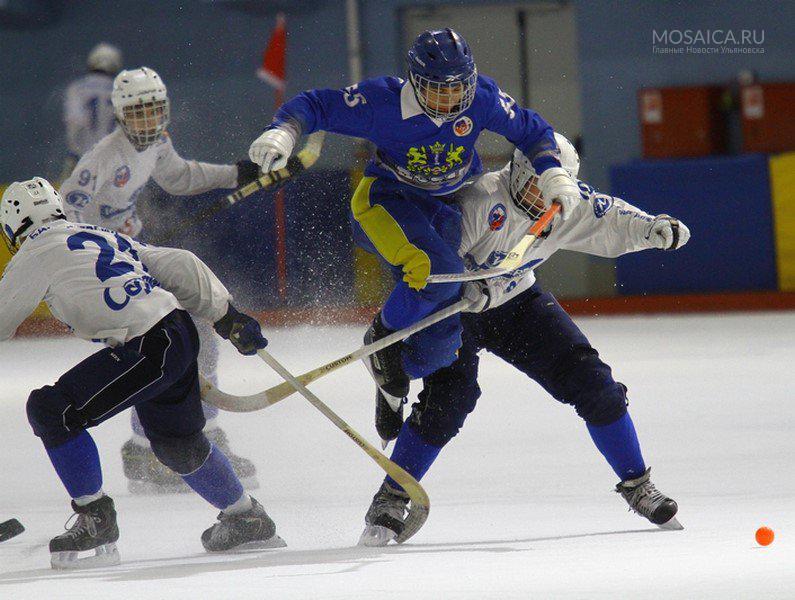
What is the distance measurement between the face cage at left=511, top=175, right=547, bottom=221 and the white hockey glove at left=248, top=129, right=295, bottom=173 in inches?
26.0

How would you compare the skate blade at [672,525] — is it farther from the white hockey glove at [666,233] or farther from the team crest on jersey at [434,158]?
the team crest on jersey at [434,158]

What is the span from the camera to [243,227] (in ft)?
24.4

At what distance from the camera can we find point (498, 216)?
3674 mm

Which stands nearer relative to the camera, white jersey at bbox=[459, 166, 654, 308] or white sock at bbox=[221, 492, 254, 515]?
white sock at bbox=[221, 492, 254, 515]

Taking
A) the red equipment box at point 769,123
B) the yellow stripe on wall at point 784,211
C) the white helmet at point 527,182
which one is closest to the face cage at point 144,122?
the white helmet at point 527,182

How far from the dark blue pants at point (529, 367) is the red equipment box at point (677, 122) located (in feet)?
16.2

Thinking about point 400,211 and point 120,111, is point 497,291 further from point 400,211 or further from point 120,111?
point 120,111

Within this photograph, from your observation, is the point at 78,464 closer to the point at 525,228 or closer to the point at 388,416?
the point at 388,416

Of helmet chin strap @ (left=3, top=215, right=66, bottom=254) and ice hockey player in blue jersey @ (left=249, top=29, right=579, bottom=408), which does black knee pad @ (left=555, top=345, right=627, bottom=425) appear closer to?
ice hockey player in blue jersey @ (left=249, top=29, right=579, bottom=408)

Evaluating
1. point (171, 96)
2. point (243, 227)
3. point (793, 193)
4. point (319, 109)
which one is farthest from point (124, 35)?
point (319, 109)

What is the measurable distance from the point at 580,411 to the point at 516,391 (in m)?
1.99

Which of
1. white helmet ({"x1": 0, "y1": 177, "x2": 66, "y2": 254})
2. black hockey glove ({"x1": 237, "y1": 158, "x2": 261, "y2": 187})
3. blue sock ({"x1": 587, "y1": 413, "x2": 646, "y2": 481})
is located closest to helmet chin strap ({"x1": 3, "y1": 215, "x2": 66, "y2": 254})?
white helmet ({"x1": 0, "y1": 177, "x2": 66, "y2": 254})

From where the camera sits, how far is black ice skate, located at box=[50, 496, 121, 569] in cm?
330

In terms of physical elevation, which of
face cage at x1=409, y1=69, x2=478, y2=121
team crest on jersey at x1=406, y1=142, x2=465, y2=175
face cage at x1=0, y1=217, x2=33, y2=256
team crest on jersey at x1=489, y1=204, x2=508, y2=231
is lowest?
team crest on jersey at x1=489, y1=204, x2=508, y2=231
